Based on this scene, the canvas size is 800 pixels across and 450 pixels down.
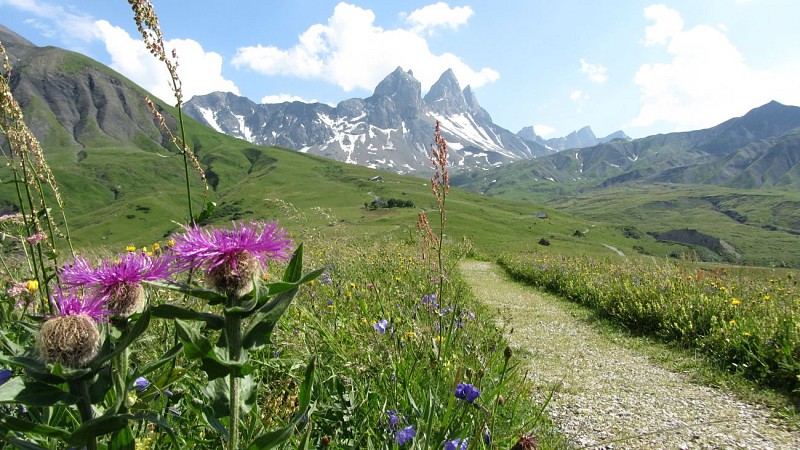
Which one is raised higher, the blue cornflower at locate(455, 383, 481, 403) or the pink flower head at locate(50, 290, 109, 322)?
the pink flower head at locate(50, 290, 109, 322)

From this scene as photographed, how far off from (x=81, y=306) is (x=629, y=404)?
6.69 metres

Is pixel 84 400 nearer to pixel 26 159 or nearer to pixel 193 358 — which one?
pixel 193 358

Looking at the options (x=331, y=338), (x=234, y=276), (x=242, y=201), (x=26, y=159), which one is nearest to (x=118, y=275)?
(x=234, y=276)

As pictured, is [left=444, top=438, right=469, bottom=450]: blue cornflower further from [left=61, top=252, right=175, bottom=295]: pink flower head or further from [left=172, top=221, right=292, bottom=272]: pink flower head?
[left=61, top=252, right=175, bottom=295]: pink flower head

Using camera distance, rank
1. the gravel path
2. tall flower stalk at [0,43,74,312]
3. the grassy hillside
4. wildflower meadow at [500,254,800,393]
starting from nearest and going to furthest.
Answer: tall flower stalk at [0,43,74,312], the gravel path, wildflower meadow at [500,254,800,393], the grassy hillside

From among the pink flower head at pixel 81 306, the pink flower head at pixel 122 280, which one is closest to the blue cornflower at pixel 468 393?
the pink flower head at pixel 122 280

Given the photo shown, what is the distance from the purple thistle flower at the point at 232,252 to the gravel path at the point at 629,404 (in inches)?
87.2

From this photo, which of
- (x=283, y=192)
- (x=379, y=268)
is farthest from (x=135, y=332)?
(x=283, y=192)

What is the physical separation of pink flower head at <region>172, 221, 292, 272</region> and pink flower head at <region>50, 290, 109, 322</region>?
0.94 ft

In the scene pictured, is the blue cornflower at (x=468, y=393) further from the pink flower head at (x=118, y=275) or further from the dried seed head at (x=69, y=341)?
the dried seed head at (x=69, y=341)

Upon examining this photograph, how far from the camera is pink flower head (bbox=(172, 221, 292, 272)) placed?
1.45m

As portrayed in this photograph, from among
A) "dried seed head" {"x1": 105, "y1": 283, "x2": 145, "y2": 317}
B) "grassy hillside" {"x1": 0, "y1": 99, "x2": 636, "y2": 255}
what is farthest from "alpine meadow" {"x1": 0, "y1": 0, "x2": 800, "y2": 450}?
"grassy hillside" {"x1": 0, "y1": 99, "x2": 636, "y2": 255}

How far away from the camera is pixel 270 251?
5.14ft

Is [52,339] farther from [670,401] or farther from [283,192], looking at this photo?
[283,192]
